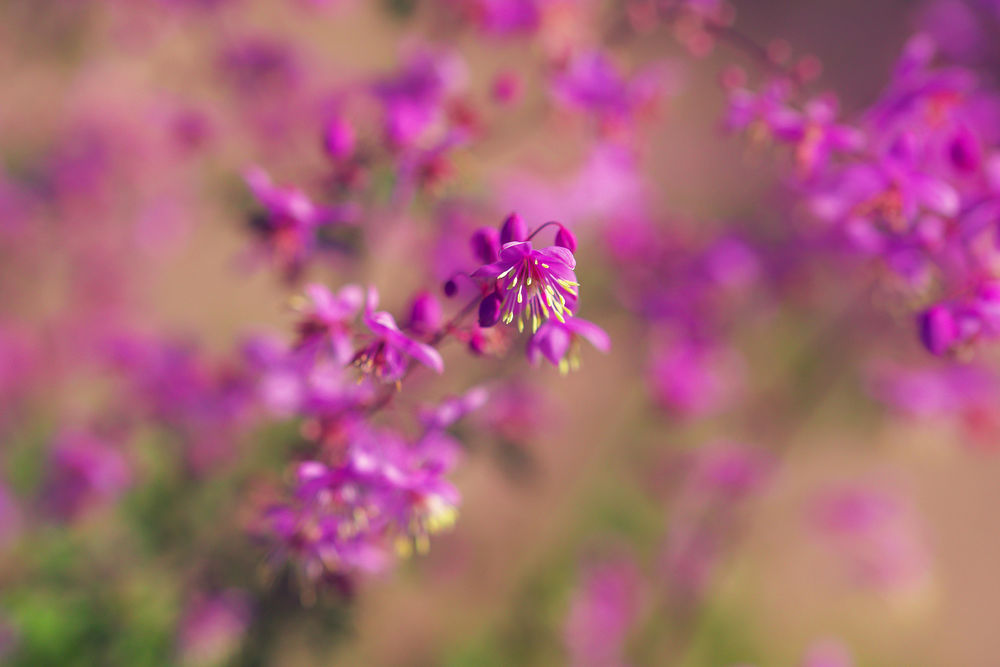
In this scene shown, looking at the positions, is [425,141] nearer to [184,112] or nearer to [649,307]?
[649,307]

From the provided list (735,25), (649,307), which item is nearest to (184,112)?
(649,307)

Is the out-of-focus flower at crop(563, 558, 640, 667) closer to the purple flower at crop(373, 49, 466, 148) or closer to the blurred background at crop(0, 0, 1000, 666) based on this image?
the blurred background at crop(0, 0, 1000, 666)

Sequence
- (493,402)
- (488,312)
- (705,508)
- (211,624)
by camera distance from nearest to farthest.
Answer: (488,312), (211,624), (493,402), (705,508)

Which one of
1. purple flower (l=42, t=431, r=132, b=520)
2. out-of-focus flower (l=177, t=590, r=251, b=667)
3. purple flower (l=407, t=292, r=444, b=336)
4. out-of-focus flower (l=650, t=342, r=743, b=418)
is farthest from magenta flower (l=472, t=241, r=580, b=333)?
purple flower (l=42, t=431, r=132, b=520)

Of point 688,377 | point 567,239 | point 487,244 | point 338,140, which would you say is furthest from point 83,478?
point 688,377

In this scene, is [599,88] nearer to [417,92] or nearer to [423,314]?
[417,92]

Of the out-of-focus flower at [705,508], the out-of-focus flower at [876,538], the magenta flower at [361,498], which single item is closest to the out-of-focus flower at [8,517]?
the magenta flower at [361,498]
